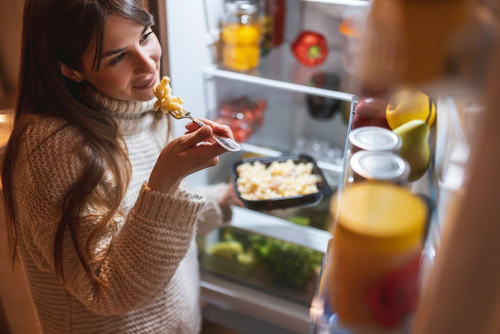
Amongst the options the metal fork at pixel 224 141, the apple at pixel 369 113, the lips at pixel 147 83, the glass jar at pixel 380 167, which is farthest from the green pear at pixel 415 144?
the lips at pixel 147 83

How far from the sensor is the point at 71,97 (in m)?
0.91

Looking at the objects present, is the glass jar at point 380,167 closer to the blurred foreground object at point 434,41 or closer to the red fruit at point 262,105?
the blurred foreground object at point 434,41

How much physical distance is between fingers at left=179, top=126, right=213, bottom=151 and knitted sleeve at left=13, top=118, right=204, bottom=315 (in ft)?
0.36

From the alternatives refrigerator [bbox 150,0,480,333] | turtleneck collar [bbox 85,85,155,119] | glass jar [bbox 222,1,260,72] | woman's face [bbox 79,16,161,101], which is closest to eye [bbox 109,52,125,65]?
woman's face [bbox 79,16,161,101]

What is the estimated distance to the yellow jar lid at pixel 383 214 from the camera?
38 cm

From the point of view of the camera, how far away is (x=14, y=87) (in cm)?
163

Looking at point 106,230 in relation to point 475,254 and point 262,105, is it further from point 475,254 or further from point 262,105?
point 262,105

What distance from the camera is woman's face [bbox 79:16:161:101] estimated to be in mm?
837

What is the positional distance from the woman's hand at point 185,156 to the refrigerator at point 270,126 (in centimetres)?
52

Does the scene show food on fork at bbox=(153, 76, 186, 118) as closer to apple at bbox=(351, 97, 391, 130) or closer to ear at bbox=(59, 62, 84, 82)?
ear at bbox=(59, 62, 84, 82)

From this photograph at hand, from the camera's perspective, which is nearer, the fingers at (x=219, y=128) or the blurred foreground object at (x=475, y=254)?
the blurred foreground object at (x=475, y=254)

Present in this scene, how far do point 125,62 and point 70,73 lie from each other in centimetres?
11

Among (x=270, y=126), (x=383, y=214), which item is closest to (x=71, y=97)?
(x=383, y=214)

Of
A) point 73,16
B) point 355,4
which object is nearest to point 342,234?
point 73,16
